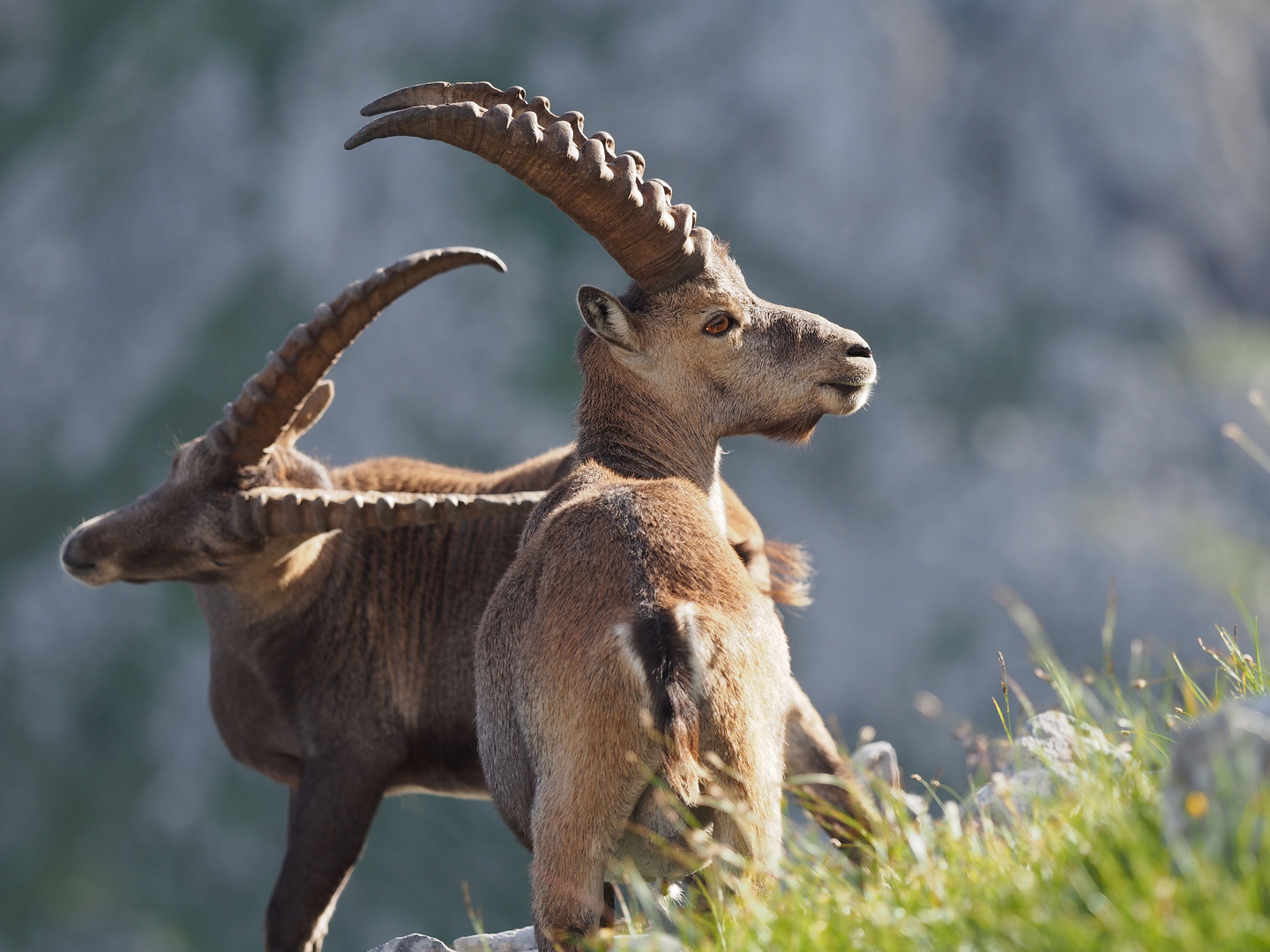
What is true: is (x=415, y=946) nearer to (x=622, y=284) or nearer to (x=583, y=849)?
(x=583, y=849)

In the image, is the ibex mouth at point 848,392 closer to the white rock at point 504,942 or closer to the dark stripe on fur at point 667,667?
the dark stripe on fur at point 667,667

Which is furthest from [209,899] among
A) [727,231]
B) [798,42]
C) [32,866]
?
[798,42]

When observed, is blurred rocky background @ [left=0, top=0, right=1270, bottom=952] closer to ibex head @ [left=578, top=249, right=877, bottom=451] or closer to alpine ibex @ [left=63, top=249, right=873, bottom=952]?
alpine ibex @ [left=63, top=249, right=873, bottom=952]

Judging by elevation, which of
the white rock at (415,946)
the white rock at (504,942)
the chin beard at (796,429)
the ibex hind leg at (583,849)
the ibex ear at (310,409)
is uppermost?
the chin beard at (796,429)

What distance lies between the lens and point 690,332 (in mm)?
6637

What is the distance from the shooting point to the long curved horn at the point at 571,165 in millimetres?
6168

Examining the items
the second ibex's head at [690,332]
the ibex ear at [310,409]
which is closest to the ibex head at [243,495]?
the ibex ear at [310,409]

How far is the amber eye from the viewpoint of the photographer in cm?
663

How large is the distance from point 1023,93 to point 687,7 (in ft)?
66.7

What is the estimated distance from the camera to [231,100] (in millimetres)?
78438

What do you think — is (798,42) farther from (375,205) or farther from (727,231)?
(375,205)

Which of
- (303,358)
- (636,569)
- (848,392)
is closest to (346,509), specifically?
(303,358)

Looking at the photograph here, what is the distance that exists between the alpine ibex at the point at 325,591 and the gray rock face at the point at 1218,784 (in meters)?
3.93

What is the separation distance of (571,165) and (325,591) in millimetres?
3524
